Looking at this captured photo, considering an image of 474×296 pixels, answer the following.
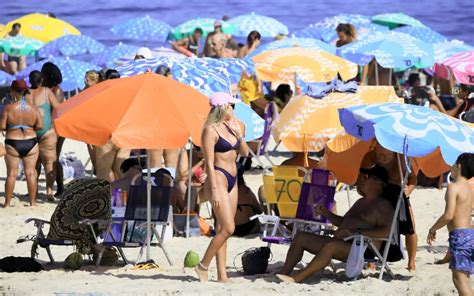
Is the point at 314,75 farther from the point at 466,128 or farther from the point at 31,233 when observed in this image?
the point at 466,128

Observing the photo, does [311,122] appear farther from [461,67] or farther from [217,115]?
[461,67]

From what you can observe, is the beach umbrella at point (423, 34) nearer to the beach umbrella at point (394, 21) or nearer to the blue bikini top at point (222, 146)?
the beach umbrella at point (394, 21)

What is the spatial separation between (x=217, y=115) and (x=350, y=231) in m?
1.22

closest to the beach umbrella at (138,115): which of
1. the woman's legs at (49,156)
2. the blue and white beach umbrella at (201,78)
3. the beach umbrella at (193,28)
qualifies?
the blue and white beach umbrella at (201,78)

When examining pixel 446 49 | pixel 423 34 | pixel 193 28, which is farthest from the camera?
pixel 193 28

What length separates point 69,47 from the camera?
19.1 meters

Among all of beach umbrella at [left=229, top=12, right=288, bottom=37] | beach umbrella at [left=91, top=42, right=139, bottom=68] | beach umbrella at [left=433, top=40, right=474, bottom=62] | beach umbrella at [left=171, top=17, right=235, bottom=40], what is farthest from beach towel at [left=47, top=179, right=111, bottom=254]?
beach umbrella at [left=171, top=17, right=235, bottom=40]

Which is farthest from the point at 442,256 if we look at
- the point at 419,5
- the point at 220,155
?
the point at 419,5

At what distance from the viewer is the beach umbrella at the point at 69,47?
19000 mm

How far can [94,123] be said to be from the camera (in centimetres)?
806

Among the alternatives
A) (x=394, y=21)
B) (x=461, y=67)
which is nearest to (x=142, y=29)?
(x=394, y=21)

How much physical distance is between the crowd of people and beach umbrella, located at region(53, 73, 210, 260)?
1.13 ft

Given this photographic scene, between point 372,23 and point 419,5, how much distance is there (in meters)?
13.4

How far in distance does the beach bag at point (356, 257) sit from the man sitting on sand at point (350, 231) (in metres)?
0.07
